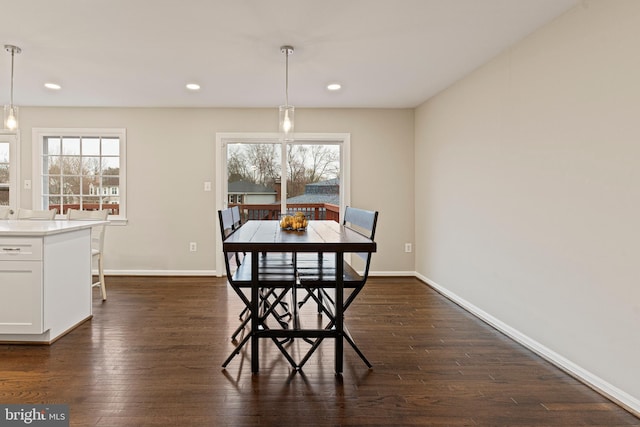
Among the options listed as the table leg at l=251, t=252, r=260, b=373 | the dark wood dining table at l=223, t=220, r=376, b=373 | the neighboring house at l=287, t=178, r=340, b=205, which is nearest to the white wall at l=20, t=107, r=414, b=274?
the neighboring house at l=287, t=178, r=340, b=205

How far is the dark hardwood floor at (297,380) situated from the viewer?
70.7 inches

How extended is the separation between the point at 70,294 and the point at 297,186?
2902 mm

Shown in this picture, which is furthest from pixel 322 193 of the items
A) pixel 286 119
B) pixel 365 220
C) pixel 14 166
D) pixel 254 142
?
pixel 14 166

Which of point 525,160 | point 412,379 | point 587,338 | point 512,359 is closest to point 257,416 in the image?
point 412,379

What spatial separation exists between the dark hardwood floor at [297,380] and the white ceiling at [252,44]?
7.19 ft

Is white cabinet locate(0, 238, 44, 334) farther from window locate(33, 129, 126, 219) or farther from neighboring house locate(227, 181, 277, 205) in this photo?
neighboring house locate(227, 181, 277, 205)

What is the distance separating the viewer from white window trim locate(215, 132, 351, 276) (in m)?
4.87

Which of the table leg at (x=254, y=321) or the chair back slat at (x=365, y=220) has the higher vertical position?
the chair back slat at (x=365, y=220)

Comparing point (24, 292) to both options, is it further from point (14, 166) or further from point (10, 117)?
point (14, 166)

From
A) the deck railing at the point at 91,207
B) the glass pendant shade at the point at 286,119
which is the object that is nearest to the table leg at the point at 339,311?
the glass pendant shade at the point at 286,119

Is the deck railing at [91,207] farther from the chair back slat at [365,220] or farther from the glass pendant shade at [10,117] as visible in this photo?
the chair back slat at [365,220]

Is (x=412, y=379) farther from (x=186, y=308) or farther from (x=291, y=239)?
(x=186, y=308)

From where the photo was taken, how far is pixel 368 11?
7.97 feet

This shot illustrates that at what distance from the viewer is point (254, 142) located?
4.96m
